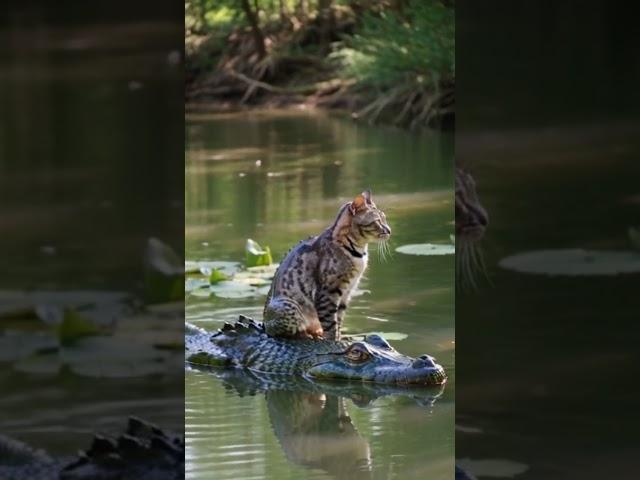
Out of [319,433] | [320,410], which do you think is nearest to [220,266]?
[320,410]

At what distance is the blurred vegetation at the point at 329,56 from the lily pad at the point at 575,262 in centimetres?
972

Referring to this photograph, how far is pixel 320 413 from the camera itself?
15.9 feet

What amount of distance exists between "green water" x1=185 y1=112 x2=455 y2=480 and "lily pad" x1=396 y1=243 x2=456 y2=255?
0.07 m

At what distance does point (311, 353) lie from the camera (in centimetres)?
546

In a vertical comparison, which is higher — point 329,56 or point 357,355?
point 329,56

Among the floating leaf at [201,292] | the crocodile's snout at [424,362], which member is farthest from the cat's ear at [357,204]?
the floating leaf at [201,292]

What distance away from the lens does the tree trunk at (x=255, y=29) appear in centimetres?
1580

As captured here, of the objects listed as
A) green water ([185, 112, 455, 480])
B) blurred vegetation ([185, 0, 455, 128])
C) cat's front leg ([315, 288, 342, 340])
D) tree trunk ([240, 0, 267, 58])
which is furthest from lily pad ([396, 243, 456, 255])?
tree trunk ([240, 0, 267, 58])

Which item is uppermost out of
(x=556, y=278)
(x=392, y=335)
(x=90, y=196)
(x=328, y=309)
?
(x=90, y=196)

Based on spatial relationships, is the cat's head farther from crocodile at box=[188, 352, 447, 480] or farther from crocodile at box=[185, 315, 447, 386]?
crocodile at box=[188, 352, 447, 480]

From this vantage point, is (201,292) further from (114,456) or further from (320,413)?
(114,456)

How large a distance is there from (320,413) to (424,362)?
0.50m

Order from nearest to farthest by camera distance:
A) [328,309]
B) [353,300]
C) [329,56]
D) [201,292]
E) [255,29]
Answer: [328,309], [353,300], [201,292], [329,56], [255,29]

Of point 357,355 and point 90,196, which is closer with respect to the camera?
point 90,196
